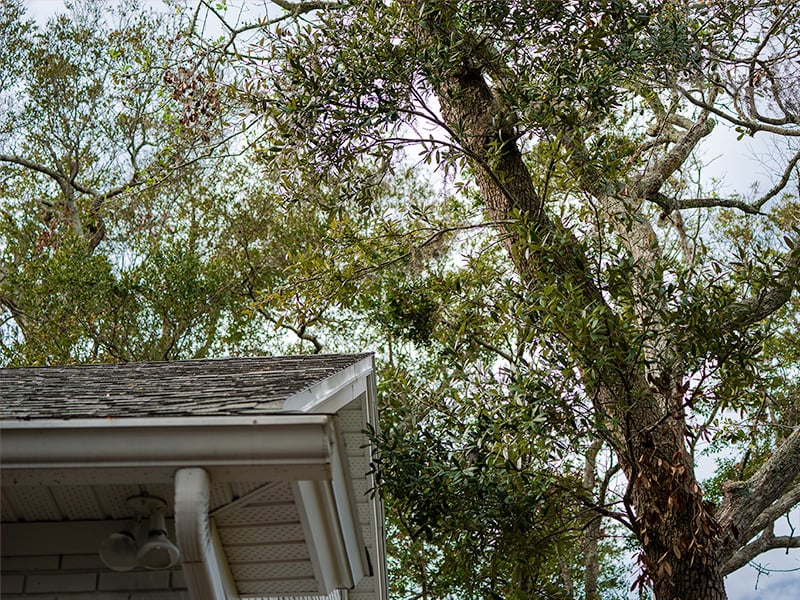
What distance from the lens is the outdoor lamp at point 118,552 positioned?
10.3 ft

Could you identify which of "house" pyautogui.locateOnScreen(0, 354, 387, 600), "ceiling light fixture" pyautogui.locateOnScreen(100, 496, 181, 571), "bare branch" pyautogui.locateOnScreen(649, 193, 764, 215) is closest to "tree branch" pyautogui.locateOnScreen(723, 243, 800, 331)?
"house" pyautogui.locateOnScreen(0, 354, 387, 600)

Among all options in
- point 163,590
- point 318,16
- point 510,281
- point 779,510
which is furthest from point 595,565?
point 163,590

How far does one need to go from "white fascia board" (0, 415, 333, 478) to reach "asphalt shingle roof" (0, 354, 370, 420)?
0.12m

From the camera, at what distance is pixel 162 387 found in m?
4.27

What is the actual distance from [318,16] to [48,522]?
16.6 feet

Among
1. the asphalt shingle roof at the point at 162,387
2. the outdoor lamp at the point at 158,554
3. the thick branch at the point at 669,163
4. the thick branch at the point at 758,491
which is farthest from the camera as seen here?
the thick branch at the point at 669,163

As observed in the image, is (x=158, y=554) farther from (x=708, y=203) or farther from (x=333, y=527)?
(x=708, y=203)

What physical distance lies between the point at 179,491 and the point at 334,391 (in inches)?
71.5

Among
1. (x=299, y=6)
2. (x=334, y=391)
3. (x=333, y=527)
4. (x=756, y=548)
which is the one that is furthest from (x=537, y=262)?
(x=756, y=548)

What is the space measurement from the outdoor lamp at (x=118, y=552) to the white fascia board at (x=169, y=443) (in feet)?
1.49

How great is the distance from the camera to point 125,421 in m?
2.86

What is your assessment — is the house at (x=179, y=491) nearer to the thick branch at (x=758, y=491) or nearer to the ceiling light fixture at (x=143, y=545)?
the ceiling light fixture at (x=143, y=545)

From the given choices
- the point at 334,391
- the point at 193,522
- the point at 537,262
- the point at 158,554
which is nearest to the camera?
the point at 193,522

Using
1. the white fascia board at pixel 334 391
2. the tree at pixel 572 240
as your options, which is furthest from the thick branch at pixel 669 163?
the white fascia board at pixel 334 391
